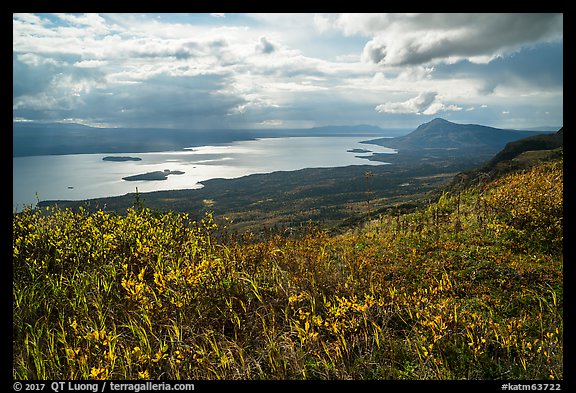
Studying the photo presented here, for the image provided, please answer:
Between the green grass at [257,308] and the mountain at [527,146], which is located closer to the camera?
the green grass at [257,308]

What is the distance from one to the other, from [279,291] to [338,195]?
174m

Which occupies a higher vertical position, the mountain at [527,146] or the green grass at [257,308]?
the mountain at [527,146]

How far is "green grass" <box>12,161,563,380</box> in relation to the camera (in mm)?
3252

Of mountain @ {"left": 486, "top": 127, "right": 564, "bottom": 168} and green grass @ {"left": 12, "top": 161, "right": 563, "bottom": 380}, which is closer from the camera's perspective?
green grass @ {"left": 12, "top": 161, "right": 563, "bottom": 380}

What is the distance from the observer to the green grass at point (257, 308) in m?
3.25

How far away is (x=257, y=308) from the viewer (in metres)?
4.07

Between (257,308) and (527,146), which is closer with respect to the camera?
(257,308)

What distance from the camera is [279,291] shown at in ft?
14.2

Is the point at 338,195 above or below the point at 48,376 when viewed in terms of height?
below

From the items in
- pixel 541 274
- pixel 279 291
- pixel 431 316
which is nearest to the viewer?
pixel 431 316

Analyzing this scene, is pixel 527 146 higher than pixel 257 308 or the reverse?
higher

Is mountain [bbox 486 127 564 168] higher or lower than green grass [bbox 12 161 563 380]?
higher
